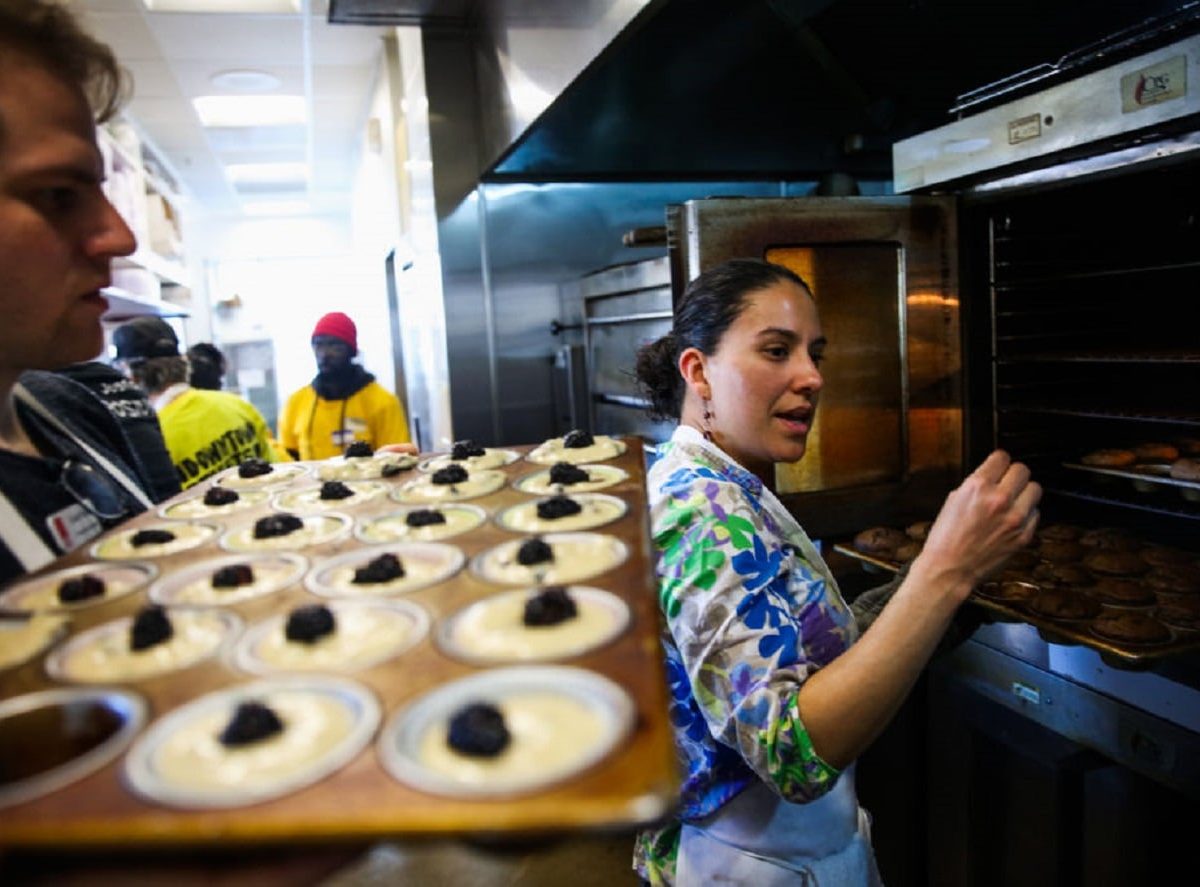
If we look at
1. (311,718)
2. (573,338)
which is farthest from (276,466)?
(573,338)

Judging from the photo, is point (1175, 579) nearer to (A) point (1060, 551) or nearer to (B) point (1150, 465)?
(A) point (1060, 551)

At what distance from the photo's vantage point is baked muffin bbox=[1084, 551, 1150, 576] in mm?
1969

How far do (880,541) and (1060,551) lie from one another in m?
0.46

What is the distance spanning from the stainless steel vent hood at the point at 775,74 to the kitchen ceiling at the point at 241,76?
1.44 m

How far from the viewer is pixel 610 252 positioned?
436 centimetres

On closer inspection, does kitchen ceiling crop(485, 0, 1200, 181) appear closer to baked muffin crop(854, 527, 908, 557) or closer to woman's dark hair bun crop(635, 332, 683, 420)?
woman's dark hair bun crop(635, 332, 683, 420)

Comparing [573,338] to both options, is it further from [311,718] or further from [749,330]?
[311,718]

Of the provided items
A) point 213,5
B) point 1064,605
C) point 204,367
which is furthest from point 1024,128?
point 213,5

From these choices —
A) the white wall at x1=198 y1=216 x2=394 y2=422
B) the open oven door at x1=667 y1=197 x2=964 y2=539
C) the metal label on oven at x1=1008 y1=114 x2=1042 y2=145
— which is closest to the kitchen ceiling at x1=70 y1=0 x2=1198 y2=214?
the metal label on oven at x1=1008 y1=114 x2=1042 y2=145

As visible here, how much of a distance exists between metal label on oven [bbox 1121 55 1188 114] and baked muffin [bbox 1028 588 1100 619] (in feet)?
3.54

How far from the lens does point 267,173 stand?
8961 millimetres

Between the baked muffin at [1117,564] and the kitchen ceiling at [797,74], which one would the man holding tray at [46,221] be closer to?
the kitchen ceiling at [797,74]

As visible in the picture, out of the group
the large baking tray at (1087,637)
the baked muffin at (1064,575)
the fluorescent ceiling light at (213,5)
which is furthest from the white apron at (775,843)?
the fluorescent ceiling light at (213,5)

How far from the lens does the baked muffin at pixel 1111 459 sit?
2236 mm
